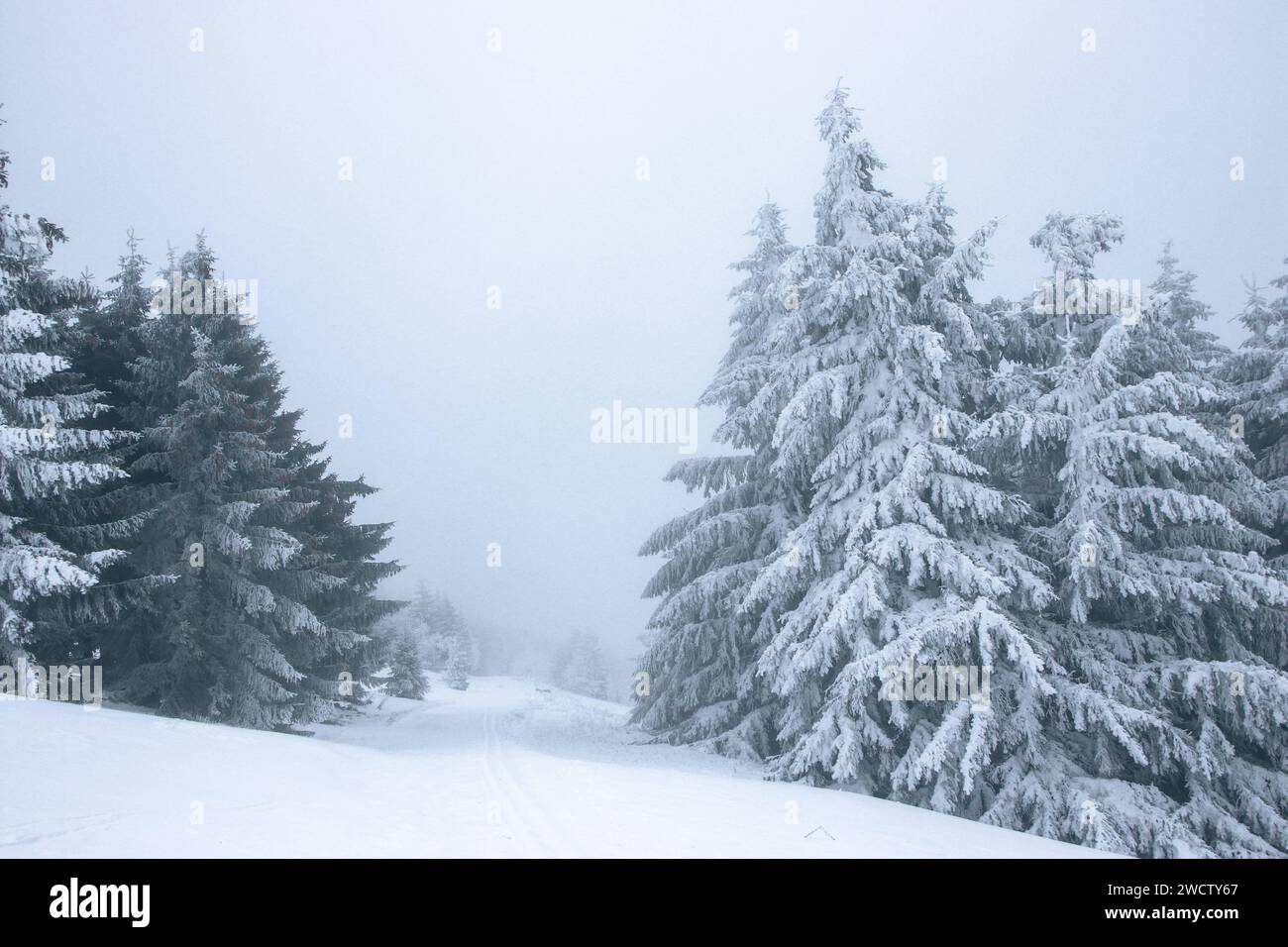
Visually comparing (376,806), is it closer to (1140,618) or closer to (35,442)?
(35,442)

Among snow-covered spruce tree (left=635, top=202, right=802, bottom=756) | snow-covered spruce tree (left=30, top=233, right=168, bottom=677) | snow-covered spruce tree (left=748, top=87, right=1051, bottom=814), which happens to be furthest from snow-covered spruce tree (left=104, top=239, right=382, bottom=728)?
snow-covered spruce tree (left=748, top=87, right=1051, bottom=814)

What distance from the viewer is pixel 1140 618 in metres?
13.8

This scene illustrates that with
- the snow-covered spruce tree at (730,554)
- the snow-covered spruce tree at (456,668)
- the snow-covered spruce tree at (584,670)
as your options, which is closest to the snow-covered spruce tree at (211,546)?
the snow-covered spruce tree at (730,554)

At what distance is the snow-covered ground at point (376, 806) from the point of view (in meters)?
6.92

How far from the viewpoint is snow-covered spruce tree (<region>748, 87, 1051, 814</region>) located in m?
12.2

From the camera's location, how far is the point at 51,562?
12922mm

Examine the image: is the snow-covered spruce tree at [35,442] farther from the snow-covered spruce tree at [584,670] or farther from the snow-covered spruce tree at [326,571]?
the snow-covered spruce tree at [584,670]

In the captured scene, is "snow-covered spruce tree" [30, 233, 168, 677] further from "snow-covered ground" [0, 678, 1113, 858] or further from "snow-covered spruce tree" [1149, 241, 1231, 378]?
"snow-covered spruce tree" [1149, 241, 1231, 378]

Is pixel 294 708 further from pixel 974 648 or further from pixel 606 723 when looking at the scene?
pixel 974 648

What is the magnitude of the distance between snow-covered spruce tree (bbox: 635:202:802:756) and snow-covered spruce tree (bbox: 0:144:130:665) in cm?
1396

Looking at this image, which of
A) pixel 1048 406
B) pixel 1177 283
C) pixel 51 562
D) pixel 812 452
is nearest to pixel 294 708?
pixel 51 562

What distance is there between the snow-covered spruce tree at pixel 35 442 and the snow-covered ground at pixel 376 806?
8.34ft

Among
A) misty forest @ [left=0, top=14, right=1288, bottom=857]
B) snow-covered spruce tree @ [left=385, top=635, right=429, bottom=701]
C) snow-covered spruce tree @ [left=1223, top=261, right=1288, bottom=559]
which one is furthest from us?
snow-covered spruce tree @ [left=385, top=635, right=429, bottom=701]
